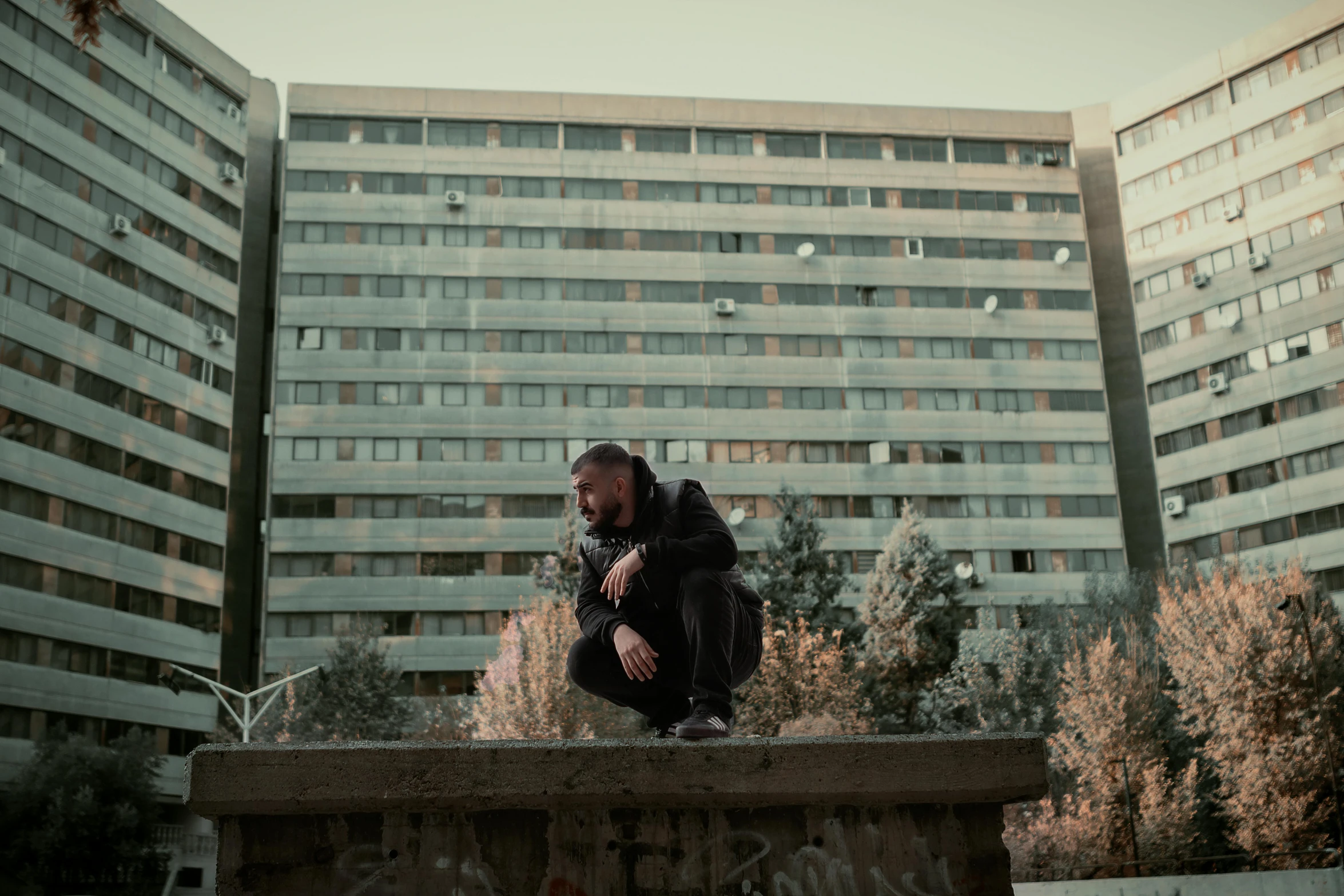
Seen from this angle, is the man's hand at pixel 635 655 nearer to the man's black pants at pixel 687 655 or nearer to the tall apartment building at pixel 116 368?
the man's black pants at pixel 687 655

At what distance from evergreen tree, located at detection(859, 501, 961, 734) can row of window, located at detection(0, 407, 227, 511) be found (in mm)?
33299

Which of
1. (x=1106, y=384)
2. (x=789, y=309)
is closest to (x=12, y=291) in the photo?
(x=789, y=309)

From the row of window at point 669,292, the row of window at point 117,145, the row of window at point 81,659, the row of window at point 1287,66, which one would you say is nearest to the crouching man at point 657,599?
the row of window at point 81,659

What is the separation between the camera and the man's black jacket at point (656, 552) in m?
5.81

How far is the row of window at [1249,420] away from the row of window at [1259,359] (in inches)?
73.4

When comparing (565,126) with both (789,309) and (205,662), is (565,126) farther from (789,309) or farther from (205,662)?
(205,662)

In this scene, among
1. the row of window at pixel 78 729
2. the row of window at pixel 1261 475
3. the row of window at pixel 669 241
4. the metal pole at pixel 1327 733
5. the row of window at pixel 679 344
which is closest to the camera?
the metal pole at pixel 1327 733

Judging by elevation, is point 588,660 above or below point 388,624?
below

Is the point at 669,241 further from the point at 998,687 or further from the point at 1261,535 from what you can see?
the point at 1261,535

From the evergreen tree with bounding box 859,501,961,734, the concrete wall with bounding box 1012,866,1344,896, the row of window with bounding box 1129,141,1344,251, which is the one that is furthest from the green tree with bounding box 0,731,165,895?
the row of window with bounding box 1129,141,1344,251

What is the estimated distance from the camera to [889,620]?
5312cm

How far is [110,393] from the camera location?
60.7 meters

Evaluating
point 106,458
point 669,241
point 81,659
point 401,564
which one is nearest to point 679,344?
point 669,241

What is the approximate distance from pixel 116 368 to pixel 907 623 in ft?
123
